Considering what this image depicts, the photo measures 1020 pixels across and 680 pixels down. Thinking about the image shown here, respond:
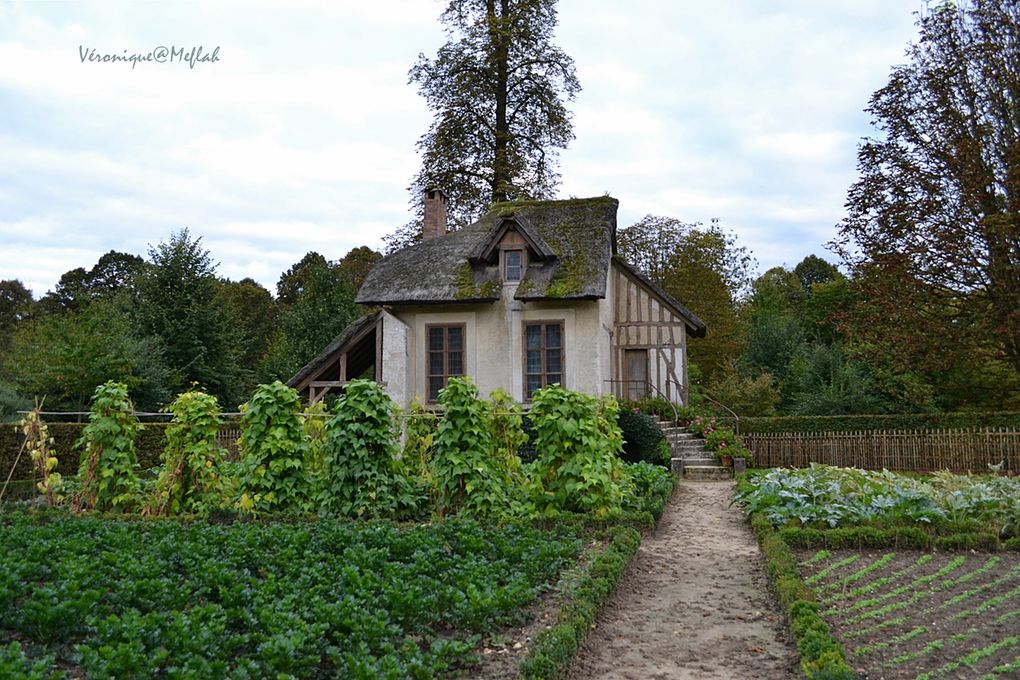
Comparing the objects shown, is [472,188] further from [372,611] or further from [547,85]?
[372,611]

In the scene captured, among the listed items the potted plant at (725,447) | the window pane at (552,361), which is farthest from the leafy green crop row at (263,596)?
the window pane at (552,361)

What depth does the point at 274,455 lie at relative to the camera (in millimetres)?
11133

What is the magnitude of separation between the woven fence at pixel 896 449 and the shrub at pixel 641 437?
341 cm

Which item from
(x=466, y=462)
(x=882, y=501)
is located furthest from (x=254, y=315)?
(x=882, y=501)

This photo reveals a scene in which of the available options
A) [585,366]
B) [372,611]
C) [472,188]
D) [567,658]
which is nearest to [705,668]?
[567,658]

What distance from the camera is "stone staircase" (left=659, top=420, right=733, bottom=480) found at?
18.2 meters

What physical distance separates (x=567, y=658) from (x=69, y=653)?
318 cm

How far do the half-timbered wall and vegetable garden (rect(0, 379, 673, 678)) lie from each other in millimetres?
7489

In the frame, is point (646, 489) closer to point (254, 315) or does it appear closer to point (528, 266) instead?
point (528, 266)

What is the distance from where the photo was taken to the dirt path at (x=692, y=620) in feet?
18.9

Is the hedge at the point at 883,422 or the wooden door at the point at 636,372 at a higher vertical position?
the wooden door at the point at 636,372

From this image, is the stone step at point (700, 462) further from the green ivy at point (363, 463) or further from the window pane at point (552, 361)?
the green ivy at point (363, 463)

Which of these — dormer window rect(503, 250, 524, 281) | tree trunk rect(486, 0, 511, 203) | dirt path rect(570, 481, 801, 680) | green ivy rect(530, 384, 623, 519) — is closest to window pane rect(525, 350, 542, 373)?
dormer window rect(503, 250, 524, 281)

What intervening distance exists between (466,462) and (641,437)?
8.68 m
